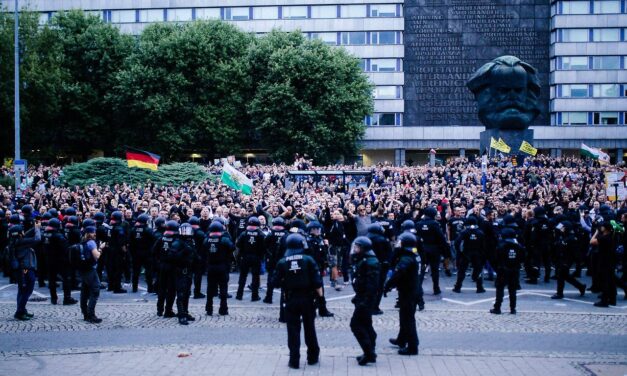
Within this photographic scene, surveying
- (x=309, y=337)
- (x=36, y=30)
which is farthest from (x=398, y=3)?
(x=309, y=337)

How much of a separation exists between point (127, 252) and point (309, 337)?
321 inches

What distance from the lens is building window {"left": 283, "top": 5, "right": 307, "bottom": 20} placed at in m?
60.7

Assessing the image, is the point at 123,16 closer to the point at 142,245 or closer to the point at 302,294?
the point at 142,245

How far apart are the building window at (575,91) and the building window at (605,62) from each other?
2347 millimetres

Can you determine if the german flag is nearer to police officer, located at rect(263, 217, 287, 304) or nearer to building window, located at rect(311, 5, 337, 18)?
police officer, located at rect(263, 217, 287, 304)

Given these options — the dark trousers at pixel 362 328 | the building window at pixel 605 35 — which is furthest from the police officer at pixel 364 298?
the building window at pixel 605 35

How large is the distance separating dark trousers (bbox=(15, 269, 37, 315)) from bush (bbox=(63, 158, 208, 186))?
18320mm

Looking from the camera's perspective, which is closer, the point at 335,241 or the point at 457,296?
the point at 457,296

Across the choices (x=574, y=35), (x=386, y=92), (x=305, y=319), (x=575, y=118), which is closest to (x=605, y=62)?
(x=574, y=35)

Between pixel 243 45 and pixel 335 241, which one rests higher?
pixel 243 45

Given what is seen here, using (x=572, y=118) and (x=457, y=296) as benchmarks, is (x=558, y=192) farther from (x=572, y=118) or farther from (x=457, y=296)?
(x=572, y=118)

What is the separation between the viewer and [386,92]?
202 ft

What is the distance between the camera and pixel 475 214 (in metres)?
15.3

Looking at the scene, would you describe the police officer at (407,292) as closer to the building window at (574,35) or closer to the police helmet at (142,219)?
the police helmet at (142,219)
